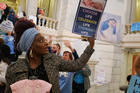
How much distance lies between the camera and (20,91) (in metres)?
1.41

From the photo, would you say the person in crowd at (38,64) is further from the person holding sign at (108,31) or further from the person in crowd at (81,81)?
Answer: the person in crowd at (81,81)

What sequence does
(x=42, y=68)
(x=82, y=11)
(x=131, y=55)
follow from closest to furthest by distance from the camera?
(x=42, y=68) → (x=82, y=11) → (x=131, y=55)

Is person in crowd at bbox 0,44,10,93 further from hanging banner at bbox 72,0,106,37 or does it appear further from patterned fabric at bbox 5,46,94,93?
hanging banner at bbox 72,0,106,37

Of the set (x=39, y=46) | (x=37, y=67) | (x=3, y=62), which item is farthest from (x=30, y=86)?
(x=3, y=62)

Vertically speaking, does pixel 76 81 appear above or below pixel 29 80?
below

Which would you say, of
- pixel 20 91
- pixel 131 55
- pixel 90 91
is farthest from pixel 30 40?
pixel 131 55

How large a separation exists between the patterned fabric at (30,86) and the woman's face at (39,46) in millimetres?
239

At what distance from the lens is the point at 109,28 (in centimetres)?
211

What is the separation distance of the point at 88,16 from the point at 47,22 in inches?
A: 303

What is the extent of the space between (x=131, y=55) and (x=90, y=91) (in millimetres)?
4025

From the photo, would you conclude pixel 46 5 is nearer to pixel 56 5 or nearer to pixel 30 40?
pixel 56 5

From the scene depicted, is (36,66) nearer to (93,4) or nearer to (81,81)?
(93,4)

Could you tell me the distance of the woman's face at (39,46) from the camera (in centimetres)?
153

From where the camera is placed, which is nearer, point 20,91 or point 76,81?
point 20,91
